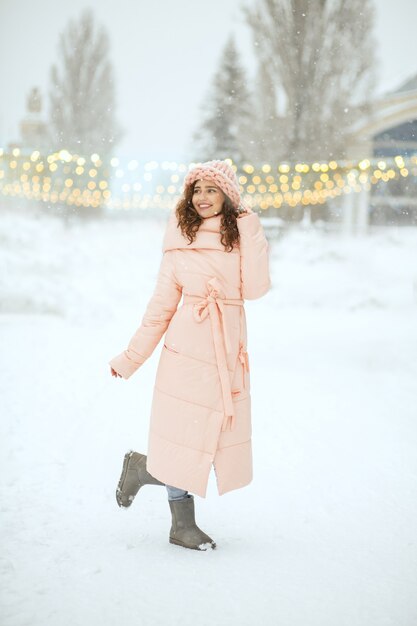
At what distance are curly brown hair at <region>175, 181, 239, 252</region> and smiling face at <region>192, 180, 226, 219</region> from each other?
0.07 feet

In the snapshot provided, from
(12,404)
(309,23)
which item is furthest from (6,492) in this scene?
(309,23)

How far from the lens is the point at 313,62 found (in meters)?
11.7

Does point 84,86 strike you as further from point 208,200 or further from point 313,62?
point 208,200

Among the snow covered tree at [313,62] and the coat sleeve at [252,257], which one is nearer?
the coat sleeve at [252,257]

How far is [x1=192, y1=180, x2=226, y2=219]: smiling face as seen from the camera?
275cm

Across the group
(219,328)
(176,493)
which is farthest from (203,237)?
(176,493)

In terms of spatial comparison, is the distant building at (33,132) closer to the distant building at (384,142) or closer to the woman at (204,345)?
the distant building at (384,142)

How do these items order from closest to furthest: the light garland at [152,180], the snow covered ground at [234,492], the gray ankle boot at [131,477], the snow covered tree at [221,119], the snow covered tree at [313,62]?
the snow covered ground at [234,492] → the gray ankle boot at [131,477] → the light garland at [152,180] → the snow covered tree at [313,62] → the snow covered tree at [221,119]

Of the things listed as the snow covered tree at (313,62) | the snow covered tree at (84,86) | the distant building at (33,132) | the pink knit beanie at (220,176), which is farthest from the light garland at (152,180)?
the pink knit beanie at (220,176)

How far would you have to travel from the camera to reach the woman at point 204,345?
265 centimetres

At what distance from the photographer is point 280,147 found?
11.8 meters

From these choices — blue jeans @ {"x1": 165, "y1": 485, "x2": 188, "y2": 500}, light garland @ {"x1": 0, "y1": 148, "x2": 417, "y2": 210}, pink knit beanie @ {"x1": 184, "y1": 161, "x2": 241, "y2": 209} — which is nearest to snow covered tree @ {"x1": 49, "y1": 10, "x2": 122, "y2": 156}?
light garland @ {"x1": 0, "y1": 148, "x2": 417, "y2": 210}

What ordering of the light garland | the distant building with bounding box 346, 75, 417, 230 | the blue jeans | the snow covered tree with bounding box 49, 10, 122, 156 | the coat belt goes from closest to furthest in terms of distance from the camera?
the coat belt → the blue jeans → the light garland → the distant building with bounding box 346, 75, 417, 230 → the snow covered tree with bounding box 49, 10, 122, 156

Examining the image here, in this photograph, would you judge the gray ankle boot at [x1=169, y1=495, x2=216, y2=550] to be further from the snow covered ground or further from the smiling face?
the smiling face
